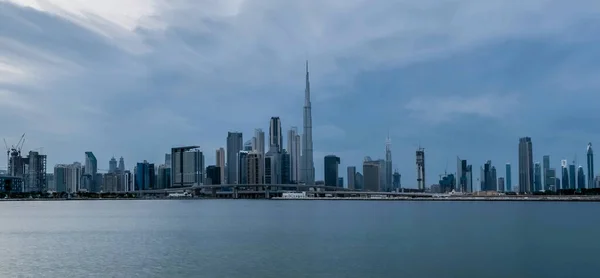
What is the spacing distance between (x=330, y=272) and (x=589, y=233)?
1222 inches

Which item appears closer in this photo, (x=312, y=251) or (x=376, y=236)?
(x=312, y=251)


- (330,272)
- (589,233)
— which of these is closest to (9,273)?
(330,272)

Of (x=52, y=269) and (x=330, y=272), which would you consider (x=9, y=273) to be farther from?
(x=330, y=272)

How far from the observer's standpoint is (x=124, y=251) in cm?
3997

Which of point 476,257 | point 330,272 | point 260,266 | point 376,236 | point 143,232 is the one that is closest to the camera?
point 330,272

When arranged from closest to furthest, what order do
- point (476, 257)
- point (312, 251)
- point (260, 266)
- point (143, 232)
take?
point (260, 266)
point (476, 257)
point (312, 251)
point (143, 232)

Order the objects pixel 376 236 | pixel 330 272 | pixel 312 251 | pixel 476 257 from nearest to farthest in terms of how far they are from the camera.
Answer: pixel 330 272, pixel 476 257, pixel 312 251, pixel 376 236

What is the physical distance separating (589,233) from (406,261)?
25223 mm

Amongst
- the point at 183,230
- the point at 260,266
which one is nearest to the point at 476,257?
the point at 260,266

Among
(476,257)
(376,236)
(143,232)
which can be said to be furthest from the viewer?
(143,232)

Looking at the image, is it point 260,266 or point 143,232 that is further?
point 143,232

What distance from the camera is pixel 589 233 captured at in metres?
52.7

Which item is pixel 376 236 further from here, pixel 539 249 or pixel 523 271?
pixel 523 271

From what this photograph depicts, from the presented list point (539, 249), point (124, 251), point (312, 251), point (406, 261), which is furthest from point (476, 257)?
point (124, 251)
